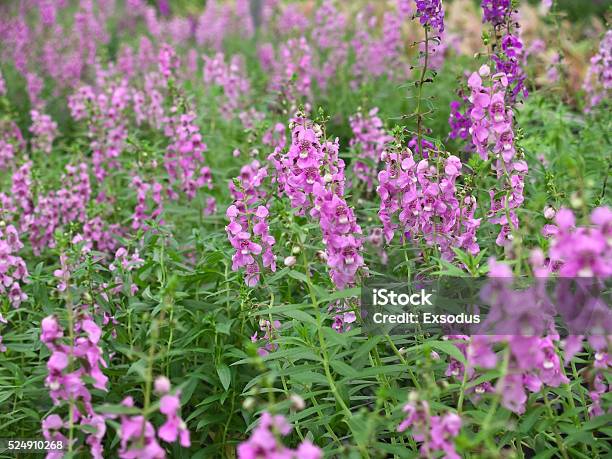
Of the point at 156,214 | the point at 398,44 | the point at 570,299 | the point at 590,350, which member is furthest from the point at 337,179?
the point at 398,44

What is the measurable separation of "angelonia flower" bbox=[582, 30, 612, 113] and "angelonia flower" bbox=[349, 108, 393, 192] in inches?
62.4

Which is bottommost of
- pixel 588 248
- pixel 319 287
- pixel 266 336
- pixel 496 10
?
pixel 266 336

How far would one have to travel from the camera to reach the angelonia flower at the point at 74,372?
2508mm

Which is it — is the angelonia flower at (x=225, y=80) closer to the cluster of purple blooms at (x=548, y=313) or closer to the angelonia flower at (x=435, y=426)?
the cluster of purple blooms at (x=548, y=313)

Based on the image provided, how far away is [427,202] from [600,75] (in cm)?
299

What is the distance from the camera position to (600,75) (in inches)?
224

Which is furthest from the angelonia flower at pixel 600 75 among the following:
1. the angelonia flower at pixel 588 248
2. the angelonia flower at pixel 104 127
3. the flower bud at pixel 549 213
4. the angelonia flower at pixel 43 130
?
the angelonia flower at pixel 43 130

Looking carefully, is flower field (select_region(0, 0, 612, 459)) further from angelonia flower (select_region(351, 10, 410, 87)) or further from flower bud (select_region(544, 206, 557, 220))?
angelonia flower (select_region(351, 10, 410, 87))

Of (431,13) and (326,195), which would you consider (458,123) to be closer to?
(431,13)

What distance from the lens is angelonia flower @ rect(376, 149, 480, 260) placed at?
11.1 ft

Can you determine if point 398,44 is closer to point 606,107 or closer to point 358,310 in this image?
point 606,107

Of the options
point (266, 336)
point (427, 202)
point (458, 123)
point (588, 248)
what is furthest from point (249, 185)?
point (588, 248)

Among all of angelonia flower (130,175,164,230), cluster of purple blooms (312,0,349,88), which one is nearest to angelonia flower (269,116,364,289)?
angelonia flower (130,175,164,230)

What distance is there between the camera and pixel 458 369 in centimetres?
312
